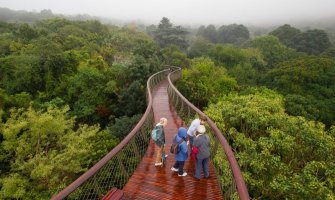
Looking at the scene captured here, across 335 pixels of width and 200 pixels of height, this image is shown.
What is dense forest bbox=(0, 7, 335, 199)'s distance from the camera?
341 inches

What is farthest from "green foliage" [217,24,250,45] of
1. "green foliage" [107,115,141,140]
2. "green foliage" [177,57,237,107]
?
"green foliage" [107,115,141,140]

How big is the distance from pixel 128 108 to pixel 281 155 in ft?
46.3

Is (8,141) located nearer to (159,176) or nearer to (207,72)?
(159,176)

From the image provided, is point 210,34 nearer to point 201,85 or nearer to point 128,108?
point 201,85

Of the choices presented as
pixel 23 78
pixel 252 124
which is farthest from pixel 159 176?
pixel 23 78

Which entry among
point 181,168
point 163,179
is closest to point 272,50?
point 181,168

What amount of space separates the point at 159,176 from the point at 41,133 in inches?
462

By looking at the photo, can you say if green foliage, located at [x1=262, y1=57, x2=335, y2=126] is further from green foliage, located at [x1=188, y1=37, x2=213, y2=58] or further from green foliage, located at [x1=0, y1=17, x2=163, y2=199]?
green foliage, located at [x1=188, y1=37, x2=213, y2=58]

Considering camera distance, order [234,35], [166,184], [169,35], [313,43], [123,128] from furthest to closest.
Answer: [234,35], [313,43], [169,35], [123,128], [166,184]

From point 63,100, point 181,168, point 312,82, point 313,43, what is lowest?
point 63,100

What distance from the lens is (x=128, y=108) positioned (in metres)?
21.1

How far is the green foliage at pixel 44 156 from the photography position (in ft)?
38.9

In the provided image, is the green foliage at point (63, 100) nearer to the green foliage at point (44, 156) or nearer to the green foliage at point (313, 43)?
the green foliage at point (44, 156)

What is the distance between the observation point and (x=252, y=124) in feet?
35.8
